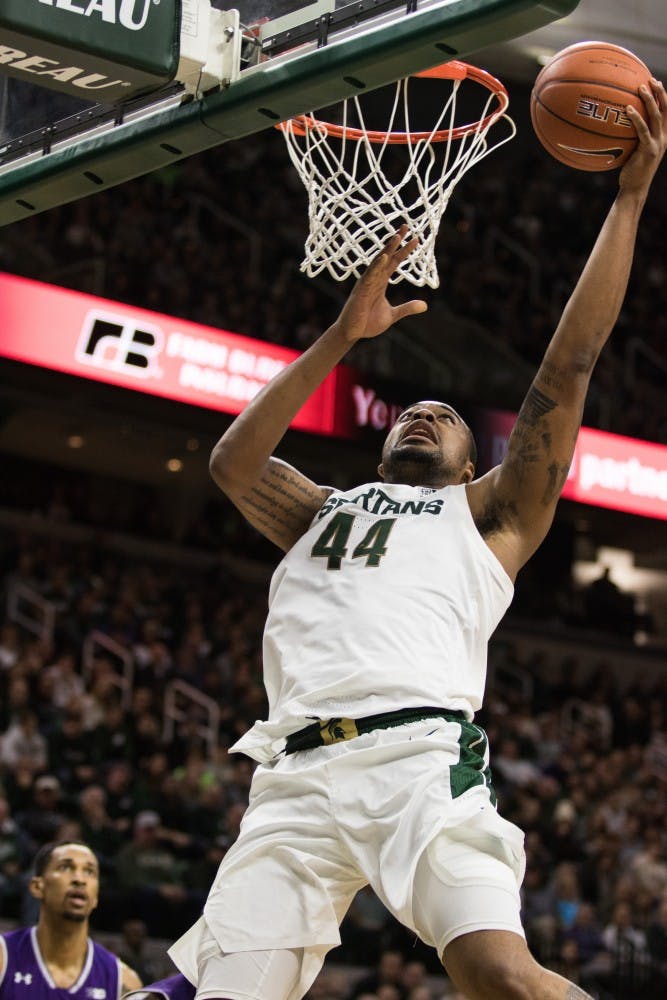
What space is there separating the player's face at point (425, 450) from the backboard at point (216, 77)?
2.77 feet

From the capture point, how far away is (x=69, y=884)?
5820mm

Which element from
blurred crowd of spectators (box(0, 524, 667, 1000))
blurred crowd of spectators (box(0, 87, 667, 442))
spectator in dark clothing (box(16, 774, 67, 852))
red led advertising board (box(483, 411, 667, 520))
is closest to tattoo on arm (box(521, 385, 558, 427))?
blurred crowd of spectators (box(0, 524, 667, 1000))

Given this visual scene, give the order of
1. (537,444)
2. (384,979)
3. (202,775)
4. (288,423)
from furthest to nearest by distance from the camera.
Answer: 1. (202,775)
2. (384,979)
3. (288,423)
4. (537,444)

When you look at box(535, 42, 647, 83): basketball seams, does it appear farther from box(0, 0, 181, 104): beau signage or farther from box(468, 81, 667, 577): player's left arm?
box(0, 0, 181, 104): beau signage

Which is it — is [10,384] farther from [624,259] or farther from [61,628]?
[624,259]

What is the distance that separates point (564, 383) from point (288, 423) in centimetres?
78

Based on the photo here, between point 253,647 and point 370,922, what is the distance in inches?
166

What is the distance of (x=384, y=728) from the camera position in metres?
3.46

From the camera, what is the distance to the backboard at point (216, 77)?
347 cm

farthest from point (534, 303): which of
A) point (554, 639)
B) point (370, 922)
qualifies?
point (370, 922)

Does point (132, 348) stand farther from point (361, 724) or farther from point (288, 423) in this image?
point (361, 724)

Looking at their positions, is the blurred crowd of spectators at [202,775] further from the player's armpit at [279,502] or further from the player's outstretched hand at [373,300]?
the player's outstretched hand at [373,300]

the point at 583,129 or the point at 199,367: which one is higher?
the point at 583,129

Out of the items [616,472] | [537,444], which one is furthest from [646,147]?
[616,472]
